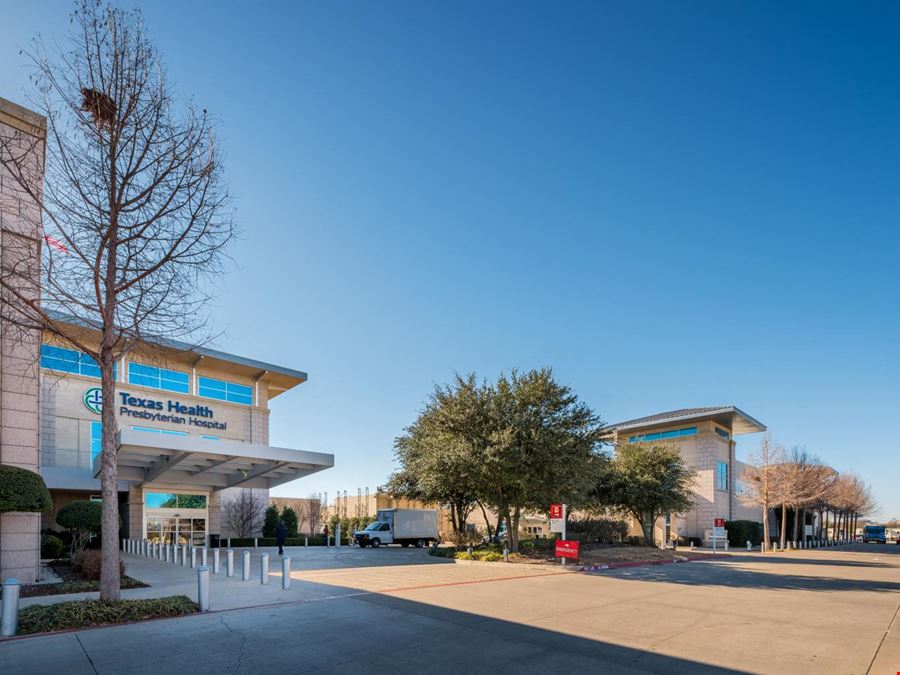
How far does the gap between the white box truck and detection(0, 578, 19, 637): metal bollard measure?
31054 mm

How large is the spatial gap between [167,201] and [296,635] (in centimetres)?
906

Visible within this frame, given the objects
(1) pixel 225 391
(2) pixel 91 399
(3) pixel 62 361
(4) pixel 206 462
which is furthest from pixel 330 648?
(1) pixel 225 391

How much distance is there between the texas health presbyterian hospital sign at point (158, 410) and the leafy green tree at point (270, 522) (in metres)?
6.78

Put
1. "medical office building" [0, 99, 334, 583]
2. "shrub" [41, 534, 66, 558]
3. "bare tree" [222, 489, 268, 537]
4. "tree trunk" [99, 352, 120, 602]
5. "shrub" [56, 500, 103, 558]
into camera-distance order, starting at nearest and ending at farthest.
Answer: "tree trunk" [99, 352, 120, 602] → "shrub" [56, 500, 103, 558] → "shrub" [41, 534, 66, 558] → "medical office building" [0, 99, 334, 583] → "bare tree" [222, 489, 268, 537]

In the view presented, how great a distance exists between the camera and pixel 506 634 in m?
10.3

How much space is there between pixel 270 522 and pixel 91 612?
108ft

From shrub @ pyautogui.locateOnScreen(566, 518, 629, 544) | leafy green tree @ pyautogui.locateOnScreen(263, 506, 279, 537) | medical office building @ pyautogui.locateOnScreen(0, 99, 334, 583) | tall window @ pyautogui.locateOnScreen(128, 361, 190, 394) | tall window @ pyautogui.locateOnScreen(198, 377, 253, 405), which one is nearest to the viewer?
medical office building @ pyautogui.locateOnScreen(0, 99, 334, 583)

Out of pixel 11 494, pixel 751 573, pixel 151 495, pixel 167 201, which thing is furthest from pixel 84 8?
pixel 151 495

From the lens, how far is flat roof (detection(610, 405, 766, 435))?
47.5 metres

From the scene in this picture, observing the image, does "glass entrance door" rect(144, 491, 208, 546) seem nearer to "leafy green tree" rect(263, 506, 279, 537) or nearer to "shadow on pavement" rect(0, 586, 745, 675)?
"leafy green tree" rect(263, 506, 279, 537)

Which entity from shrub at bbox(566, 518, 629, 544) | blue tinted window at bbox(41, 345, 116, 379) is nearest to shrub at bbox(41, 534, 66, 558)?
blue tinted window at bbox(41, 345, 116, 379)

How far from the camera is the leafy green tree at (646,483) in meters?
33.2

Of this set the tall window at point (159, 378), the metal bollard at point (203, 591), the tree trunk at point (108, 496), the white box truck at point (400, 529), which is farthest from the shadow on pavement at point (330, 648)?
the tall window at point (159, 378)

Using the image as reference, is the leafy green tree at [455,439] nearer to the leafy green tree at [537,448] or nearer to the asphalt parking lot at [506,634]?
the leafy green tree at [537,448]
